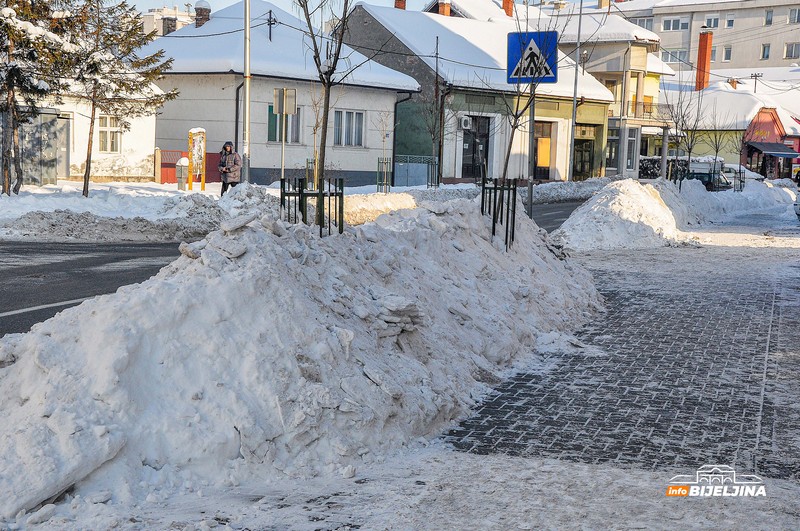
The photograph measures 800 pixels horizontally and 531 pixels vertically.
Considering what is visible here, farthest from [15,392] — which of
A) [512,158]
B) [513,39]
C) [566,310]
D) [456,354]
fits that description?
[512,158]

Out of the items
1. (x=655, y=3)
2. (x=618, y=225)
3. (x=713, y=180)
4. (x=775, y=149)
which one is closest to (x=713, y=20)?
(x=655, y=3)

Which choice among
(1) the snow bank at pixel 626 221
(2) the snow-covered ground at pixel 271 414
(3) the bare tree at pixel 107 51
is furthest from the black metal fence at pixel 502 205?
(3) the bare tree at pixel 107 51

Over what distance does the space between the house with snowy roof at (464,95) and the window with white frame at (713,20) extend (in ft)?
152

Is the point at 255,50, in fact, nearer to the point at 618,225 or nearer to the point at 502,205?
the point at 618,225

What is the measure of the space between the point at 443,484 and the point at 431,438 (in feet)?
3.14

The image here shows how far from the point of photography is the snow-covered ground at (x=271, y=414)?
477 cm

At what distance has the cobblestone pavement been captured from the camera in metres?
6.13

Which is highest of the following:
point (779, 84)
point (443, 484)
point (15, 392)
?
point (779, 84)

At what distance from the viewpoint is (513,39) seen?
17.4m

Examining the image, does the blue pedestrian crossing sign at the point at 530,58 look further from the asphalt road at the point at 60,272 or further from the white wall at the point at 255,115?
the white wall at the point at 255,115

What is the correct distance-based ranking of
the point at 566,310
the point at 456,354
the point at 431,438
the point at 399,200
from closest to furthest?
the point at 431,438, the point at 456,354, the point at 566,310, the point at 399,200

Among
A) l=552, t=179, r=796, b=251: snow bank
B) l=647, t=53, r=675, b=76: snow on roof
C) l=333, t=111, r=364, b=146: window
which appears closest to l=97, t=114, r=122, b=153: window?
l=333, t=111, r=364, b=146: window

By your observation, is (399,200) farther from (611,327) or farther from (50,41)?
(611,327)

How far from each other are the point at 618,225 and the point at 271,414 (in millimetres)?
16744
